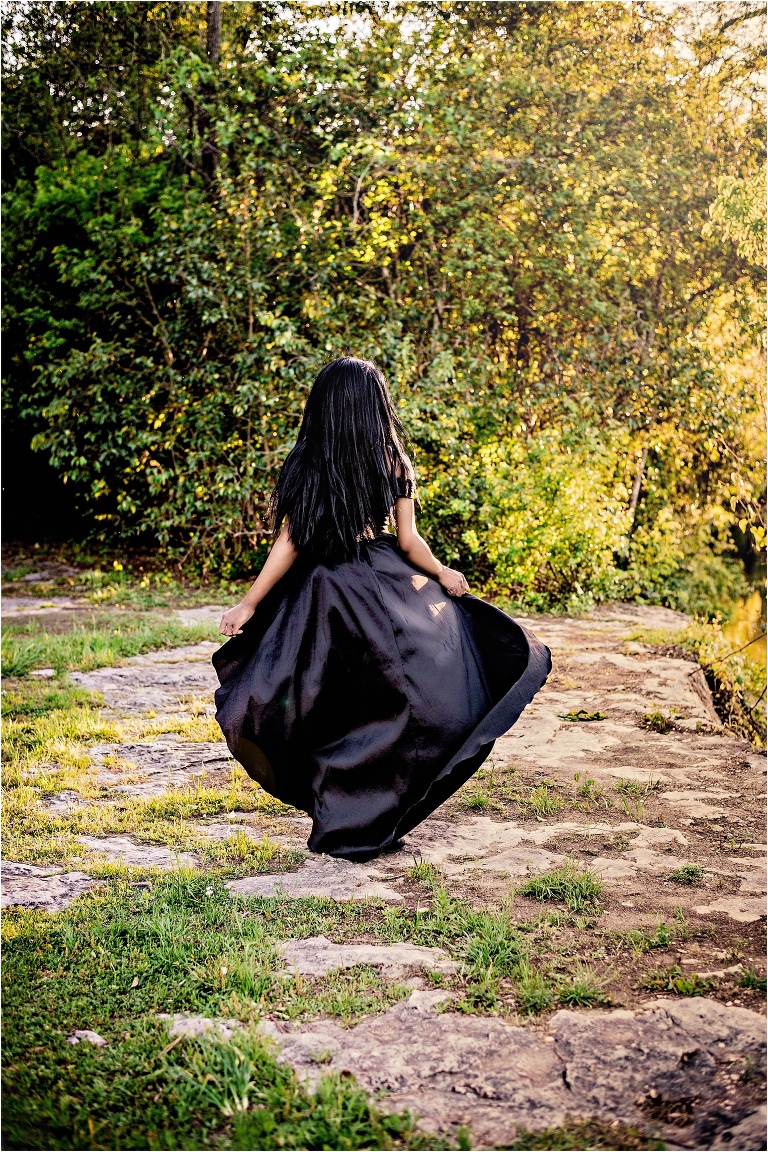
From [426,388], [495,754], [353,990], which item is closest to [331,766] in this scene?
[353,990]

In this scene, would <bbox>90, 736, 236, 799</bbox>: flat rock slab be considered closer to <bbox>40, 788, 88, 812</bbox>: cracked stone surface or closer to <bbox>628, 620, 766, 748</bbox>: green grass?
<bbox>40, 788, 88, 812</bbox>: cracked stone surface

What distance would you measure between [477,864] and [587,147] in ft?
28.6

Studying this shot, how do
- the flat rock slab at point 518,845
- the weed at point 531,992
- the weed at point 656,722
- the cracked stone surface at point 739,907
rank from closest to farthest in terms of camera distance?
the weed at point 531,992 < the cracked stone surface at point 739,907 < the flat rock slab at point 518,845 < the weed at point 656,722

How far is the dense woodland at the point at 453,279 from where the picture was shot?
30.8ft

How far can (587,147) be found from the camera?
10.1 metres

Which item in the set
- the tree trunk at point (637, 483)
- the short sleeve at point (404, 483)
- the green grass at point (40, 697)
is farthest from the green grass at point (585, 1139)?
the tree trunk at point (637, 483)

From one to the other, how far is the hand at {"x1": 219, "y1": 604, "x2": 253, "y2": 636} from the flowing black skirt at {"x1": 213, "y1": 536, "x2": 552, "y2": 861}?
0.06 meters

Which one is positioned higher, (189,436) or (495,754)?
(189,436)

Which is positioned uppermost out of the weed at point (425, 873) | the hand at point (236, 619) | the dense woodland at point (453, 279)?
the dense woodland at point (453, 279)

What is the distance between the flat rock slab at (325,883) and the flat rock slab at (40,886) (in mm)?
534

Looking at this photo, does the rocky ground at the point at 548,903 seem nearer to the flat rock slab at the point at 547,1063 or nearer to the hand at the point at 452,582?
the flat rock slab at the point at 547,1063

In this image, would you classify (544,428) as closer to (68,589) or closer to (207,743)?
(68,589)

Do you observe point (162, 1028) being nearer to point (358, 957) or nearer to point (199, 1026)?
point (199, 1026)

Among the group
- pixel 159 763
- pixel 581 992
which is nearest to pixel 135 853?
pixel 159 763
